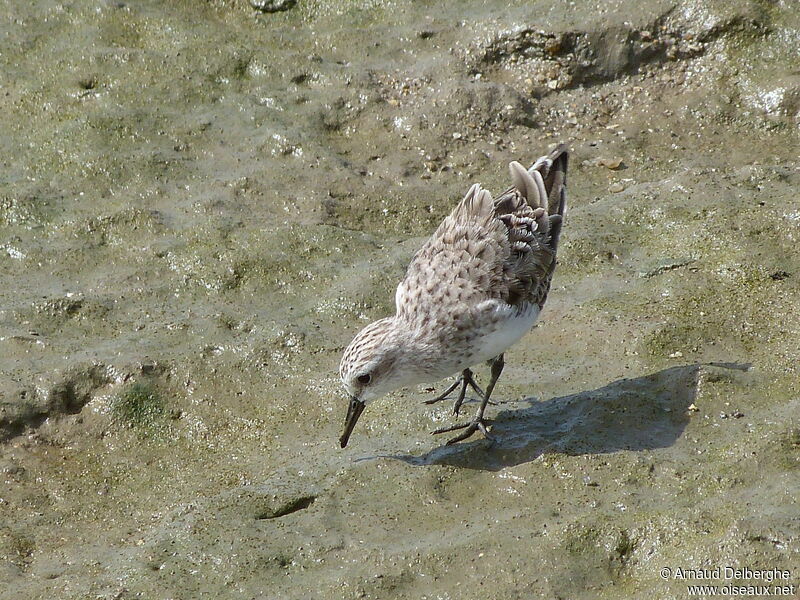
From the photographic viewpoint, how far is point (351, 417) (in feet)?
20.4

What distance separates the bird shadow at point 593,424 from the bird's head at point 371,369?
1.31ft

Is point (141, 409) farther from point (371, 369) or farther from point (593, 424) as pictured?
point (593, 424)

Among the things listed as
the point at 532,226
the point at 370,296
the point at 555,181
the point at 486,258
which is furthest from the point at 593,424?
the point at 370,296

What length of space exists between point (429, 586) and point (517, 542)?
51 centimetres

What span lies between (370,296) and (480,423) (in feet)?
5.55

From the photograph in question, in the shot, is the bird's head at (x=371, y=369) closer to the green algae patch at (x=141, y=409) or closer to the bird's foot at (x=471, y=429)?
the bird's foot at (x=471, y=429)

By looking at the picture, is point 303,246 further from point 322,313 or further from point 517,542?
point 517,542

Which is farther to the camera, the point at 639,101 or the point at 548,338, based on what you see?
the point at 639,101

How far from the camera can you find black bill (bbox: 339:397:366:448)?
621 centimetres

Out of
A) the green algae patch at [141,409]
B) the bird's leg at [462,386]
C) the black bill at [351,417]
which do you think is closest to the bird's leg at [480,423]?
the bird's leg at [462,386]

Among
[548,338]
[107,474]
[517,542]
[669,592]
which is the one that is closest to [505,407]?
[548,338]

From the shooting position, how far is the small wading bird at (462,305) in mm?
6168

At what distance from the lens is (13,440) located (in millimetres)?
6762

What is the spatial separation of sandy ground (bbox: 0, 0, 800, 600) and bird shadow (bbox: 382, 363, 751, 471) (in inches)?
1.0
